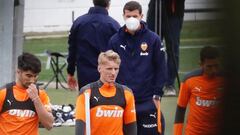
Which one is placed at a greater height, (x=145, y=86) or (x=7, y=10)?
(x=7, y=10)

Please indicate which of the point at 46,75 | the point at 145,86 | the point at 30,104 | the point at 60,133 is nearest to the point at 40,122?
the point at 30,104

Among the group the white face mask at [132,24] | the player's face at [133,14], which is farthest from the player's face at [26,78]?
the player's face at [133,14]

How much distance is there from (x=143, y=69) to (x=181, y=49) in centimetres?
145

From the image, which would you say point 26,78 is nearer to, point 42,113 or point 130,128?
point 42,113

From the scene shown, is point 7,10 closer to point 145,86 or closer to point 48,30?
point 145,86

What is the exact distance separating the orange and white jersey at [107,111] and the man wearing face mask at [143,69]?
56cm

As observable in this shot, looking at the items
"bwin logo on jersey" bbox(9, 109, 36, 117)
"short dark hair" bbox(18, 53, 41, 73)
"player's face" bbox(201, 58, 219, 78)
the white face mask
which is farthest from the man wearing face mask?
"player's face" bbox(201, 58, 219, 78)

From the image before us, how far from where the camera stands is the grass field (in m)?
0.86

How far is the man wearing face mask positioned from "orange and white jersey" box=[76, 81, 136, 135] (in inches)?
22.2

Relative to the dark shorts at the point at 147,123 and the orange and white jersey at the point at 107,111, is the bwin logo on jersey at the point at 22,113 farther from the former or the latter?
the dark shorts at the point at 147,123

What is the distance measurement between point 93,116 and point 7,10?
3.77 m

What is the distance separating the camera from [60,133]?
328 inches

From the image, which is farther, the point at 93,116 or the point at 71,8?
the point at 71,8

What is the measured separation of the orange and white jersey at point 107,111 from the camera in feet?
15.5
